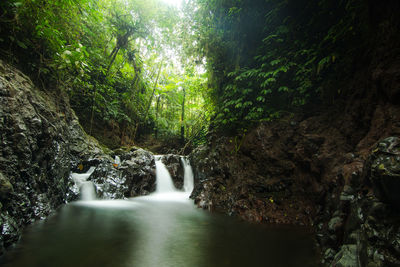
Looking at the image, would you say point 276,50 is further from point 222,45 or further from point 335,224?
point 335,224

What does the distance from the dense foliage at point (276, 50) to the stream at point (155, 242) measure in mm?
3159

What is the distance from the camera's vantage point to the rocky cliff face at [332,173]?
1929 millimetres

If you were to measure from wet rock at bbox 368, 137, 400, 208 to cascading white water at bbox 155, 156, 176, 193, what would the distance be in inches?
323

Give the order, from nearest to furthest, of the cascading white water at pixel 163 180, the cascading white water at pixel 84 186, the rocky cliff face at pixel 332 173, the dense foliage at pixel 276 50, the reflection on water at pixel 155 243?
the rocky cliff face at pixel 332 173 < the reflection on water at pixel 155 243 < the dense foliage at pixel 276 50 < the cascading white water at pixel 84 186 < the cascading white water at pixel 163 180

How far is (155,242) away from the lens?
342cm

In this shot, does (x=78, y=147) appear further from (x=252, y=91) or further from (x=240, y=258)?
(x=240, y=258)

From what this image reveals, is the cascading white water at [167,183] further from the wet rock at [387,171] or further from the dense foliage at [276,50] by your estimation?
the wet rock at [387,171]

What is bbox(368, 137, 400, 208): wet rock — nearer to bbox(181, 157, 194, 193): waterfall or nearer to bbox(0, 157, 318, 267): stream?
bbox(0, 157, 318, 267): stream

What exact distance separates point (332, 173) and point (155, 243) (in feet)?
11.7

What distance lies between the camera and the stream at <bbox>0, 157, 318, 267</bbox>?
2655mm

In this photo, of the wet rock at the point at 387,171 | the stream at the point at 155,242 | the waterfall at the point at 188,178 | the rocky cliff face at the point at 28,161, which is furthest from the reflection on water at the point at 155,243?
the waterfall at the point at 188,178

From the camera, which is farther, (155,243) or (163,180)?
(163,180)

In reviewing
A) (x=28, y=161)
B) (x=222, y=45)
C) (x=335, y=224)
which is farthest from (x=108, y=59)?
(x=335, y=224)

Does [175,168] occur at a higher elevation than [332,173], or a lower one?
higher
